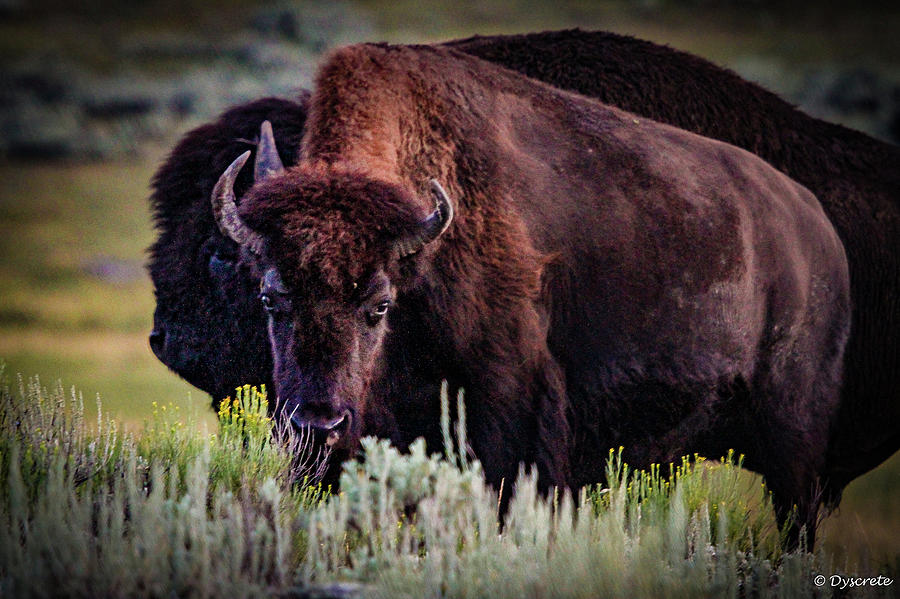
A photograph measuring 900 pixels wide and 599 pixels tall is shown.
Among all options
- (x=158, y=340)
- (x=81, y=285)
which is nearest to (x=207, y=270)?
(x=158, y=340)

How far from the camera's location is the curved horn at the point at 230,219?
4.75 m

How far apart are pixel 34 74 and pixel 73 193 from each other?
22.5 feet

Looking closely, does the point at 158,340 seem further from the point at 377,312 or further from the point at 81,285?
the point at 81,285

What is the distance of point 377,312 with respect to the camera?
4.75 metres

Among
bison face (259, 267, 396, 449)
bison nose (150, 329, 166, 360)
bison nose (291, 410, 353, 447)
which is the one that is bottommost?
bison nose (291, 410, 353, 447)

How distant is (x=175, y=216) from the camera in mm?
6199

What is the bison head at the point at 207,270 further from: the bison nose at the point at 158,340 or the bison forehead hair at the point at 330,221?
the bison forehead hair at the point at 330,221

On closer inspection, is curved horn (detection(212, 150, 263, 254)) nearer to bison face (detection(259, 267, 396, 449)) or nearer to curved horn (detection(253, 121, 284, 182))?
bison face (detection(259, 267, 396, 449))

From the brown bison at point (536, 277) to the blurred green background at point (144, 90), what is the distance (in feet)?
28.5

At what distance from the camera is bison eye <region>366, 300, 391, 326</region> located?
4.72 meters

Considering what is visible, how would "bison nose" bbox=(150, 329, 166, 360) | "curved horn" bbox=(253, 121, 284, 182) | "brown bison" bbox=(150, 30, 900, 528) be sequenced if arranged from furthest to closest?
"brown bison" bbox=(150, 30, 900, 528), "bison nose" bbox=(150, 329, 166, 360), "curved horn" bbox=(253, 121, 284, 182)

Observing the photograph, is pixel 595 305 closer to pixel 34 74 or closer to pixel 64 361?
pixel 64 361

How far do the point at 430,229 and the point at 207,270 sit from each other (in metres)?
1.74

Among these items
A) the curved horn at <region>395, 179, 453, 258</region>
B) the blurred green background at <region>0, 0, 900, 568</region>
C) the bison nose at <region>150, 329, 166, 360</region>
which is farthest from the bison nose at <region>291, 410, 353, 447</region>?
the blurred green background at <region>0, 0, 900, 568</region>
